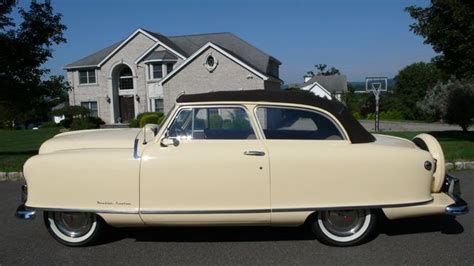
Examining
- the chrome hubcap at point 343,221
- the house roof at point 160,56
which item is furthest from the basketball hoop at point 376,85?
the house roof at point 160,56

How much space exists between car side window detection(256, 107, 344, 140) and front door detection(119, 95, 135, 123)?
32.7 metres

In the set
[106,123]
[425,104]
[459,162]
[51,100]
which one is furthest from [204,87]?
[459,162]

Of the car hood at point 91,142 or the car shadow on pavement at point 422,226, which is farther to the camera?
the car shadow on pavement at point 422,226

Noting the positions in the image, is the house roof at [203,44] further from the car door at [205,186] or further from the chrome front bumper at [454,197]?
the car door at [205,186]

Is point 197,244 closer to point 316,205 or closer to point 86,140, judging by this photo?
point 316,205

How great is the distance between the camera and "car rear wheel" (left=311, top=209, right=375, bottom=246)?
14.6 feet

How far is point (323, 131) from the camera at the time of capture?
15.0ft

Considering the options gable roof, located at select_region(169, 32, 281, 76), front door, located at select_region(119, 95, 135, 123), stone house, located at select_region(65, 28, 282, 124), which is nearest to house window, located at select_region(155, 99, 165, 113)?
stone house, located at select_region(65, 28, 282, 124)

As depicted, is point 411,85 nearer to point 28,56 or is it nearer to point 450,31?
point 450,31

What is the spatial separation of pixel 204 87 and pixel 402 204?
25.3m

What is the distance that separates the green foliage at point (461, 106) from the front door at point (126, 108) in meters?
25.6

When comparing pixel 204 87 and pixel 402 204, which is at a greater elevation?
pixel 204 87

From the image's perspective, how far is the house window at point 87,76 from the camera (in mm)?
36031

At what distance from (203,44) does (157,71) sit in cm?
563
